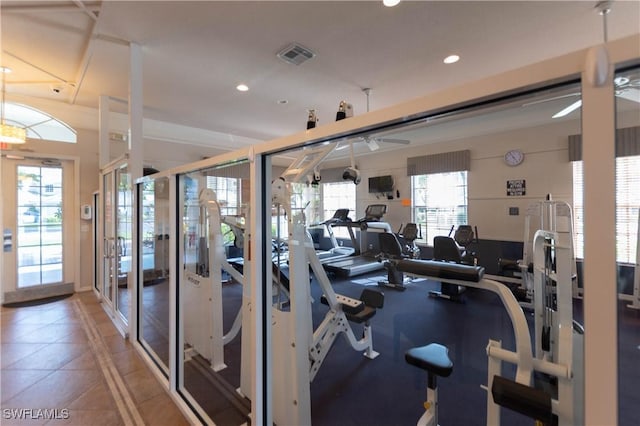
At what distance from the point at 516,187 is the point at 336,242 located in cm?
393

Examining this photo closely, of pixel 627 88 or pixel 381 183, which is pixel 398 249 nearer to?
pixel 381 183

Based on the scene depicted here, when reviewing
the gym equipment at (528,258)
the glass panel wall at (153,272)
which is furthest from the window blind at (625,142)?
the glass panel wall at (153,272)

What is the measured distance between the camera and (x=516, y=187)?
4.28 m

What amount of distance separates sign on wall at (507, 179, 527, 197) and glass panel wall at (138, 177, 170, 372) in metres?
4.62

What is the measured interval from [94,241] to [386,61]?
5.55 m

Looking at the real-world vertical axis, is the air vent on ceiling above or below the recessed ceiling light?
below

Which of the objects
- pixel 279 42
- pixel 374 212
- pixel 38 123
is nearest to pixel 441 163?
pixel 374 212

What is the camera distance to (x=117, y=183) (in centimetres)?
375

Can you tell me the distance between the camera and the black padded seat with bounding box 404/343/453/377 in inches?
64.5

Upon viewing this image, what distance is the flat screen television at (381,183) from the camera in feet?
18.0

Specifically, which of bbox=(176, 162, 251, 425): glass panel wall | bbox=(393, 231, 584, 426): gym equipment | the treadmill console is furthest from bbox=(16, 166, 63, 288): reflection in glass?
bbox=(393, 231, 584, 426): gym equipment

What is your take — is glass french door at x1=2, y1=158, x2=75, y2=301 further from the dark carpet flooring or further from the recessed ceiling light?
the recessed ceiling light

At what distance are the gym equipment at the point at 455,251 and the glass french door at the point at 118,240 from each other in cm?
371

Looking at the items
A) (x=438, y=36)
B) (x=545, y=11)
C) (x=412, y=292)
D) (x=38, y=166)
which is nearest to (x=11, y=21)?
(x=38, y=166)
